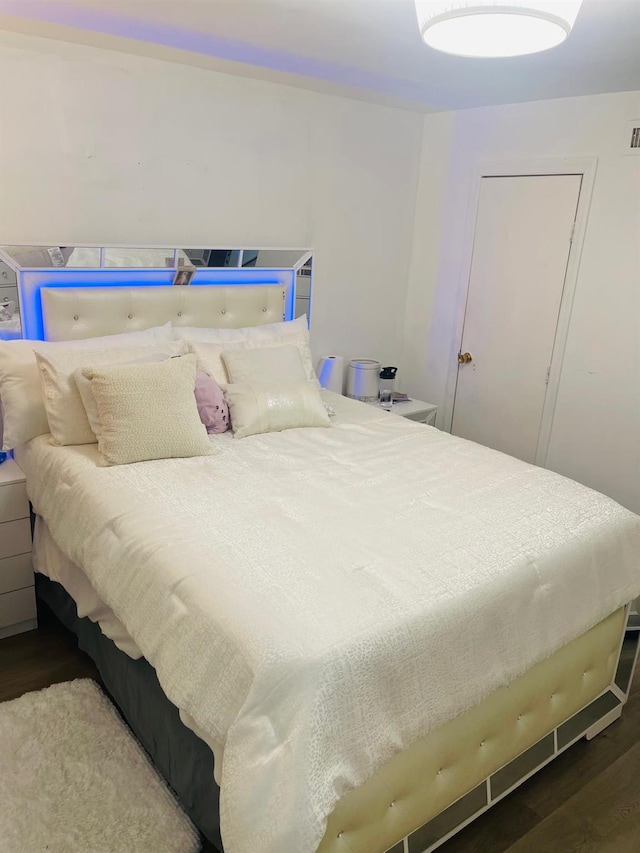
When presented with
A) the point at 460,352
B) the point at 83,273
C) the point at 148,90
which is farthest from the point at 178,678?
the point at 460,352

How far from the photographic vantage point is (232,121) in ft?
10.4

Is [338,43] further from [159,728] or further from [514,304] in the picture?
[159,728]

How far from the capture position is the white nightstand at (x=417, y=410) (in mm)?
3861

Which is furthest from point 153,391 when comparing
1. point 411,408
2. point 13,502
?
point 411,408

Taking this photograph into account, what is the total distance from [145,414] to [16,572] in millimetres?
821

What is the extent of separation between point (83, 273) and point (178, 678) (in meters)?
1.99

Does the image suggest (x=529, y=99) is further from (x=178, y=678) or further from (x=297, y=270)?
(x=178, y=678)

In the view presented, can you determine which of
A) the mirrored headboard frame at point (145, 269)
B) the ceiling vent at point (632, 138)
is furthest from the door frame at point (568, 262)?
the mirrored headboard frame at point (145, 269)

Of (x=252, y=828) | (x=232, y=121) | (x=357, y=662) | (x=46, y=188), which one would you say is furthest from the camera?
(x=232, y=121)

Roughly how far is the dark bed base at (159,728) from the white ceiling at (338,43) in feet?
7.21

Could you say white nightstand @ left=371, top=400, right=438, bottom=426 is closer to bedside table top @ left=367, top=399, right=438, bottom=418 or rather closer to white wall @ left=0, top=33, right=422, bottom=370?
bedside table top @ left=367, top=399, right=438, bottom=418

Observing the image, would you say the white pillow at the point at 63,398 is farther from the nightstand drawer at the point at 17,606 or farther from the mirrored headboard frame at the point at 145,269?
the nightstand drawer at the point at 17,606

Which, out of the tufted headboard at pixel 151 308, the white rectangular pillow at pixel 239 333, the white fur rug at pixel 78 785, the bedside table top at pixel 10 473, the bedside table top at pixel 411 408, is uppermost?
the tufted headboard at pixel 151 308

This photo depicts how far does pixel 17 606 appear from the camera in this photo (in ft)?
8.23
